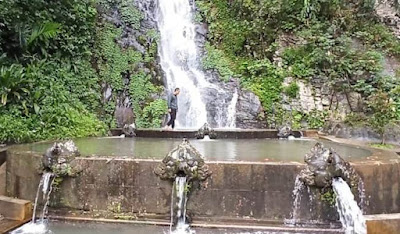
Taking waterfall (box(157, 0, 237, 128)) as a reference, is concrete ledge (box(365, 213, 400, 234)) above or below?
below

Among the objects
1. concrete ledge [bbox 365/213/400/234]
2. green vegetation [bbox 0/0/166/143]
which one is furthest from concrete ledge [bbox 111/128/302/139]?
concrete ledge [bbox 365/213/400/234]

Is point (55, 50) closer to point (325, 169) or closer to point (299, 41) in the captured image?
point (299, 41)

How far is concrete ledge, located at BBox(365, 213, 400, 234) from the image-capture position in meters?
5.05

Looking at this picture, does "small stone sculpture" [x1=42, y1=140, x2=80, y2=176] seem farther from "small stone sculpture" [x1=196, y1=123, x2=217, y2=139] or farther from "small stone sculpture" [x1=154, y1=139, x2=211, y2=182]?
"small stone sculpture" [x1=196, y1=123, x2=217, y2=139]

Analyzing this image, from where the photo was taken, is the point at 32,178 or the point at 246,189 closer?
the point at 246,189

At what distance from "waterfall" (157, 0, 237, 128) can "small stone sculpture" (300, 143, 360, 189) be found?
288 inches

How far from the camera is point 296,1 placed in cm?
1447

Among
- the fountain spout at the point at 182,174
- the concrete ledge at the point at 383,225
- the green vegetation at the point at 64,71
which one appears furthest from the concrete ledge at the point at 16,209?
the concrete ledge at the point at 383,225

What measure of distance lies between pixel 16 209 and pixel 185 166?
2.52 metres

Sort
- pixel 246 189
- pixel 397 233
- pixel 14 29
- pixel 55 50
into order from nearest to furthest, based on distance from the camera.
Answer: pixel 397 233 < pixel 246 189 < pixel 14 29 < pixel 55 50

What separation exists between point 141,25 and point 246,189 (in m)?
11.2

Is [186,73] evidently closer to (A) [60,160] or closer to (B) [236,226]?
(A) [60,160]

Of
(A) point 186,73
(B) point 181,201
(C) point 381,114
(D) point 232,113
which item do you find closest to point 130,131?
(D) point 232,113

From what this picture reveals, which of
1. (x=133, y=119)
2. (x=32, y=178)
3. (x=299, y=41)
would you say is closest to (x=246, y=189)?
(x=32, y=178)
